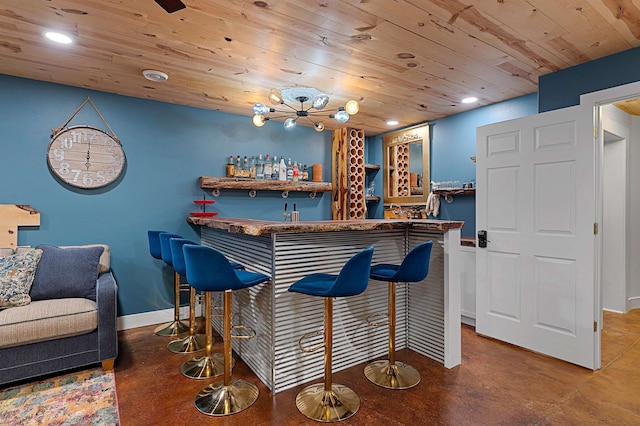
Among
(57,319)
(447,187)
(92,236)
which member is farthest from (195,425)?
(447,187)

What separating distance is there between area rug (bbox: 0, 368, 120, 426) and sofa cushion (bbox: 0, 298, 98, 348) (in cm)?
33

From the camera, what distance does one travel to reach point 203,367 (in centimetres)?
258

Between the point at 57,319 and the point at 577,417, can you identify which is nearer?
the point at 577,417

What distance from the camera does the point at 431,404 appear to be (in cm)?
213

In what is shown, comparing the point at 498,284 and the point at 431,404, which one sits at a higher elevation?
the point at 498,284

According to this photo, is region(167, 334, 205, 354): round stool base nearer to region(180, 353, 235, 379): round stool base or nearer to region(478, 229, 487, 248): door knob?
region(180, 353, 235, 379): round stool base

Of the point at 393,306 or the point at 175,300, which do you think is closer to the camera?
the point at 393,306

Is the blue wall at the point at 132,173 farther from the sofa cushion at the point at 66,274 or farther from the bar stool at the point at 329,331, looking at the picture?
the bar stool at the point at 329,331

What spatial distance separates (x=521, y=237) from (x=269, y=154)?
9.88 ft

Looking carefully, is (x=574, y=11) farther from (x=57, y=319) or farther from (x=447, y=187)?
(x=57, y=319)

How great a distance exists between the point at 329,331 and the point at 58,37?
2.70 meters

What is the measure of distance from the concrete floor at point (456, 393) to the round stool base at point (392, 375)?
54 mm

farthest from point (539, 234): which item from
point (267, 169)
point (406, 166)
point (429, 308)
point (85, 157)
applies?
point (85, 157)

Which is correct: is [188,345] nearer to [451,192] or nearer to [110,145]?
[110,145]
